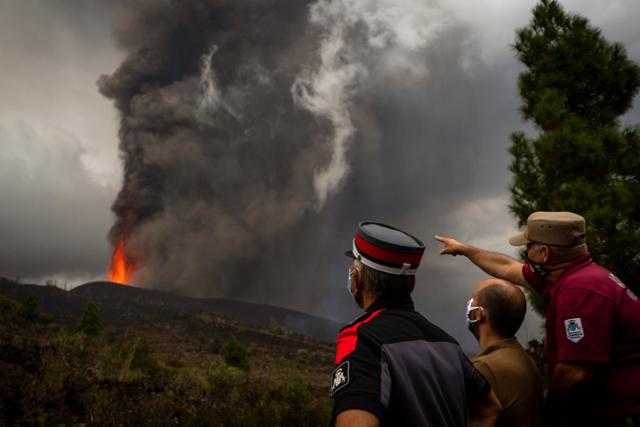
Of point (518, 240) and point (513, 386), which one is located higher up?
point (518, 240)

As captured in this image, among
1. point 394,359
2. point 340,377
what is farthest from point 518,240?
point 340,377

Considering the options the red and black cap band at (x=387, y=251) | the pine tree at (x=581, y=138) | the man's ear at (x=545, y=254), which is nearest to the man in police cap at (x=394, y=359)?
the red and black cap band at (x=387, y=251)

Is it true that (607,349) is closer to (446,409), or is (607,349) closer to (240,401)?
(446,409)

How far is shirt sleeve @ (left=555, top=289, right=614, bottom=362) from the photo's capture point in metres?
2.50

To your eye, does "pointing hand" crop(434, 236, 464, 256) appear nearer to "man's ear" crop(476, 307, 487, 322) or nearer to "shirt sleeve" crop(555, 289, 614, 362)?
"man's ear" crop(476, 307, 487, 322)

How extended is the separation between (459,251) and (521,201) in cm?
684

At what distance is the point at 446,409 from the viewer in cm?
192

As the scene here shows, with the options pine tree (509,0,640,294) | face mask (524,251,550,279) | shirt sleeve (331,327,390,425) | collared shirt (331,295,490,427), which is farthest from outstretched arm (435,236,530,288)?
pine tree (509,0,640,294)

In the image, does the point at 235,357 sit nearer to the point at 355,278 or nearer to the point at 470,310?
the point at 470,310

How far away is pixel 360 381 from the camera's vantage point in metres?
1.65

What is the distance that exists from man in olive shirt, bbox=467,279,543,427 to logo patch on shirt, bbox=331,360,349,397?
4.36 ft

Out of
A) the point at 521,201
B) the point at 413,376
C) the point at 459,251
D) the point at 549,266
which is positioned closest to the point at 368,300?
the point at 413,376

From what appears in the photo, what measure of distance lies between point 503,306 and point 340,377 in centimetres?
162

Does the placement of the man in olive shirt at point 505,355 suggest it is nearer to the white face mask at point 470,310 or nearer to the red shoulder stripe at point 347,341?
the white face mask at point 470,310
